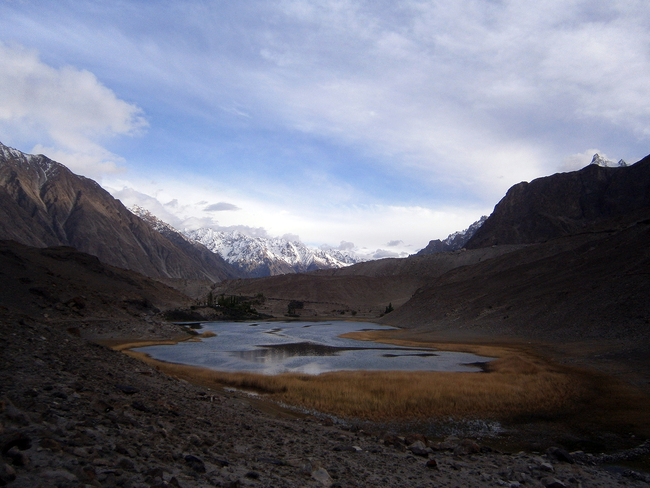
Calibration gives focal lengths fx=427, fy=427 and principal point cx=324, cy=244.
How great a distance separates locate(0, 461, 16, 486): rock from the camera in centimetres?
610

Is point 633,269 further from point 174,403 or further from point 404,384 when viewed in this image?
point 174,403

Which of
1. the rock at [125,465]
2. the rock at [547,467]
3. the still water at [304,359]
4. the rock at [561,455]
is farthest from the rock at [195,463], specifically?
the still water at [304,359]

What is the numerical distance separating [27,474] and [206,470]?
3.55 m

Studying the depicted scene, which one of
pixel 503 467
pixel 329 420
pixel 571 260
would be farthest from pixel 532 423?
pixel 571 260

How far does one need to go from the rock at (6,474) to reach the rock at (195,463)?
11.4 ft

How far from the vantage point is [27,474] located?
6.61m

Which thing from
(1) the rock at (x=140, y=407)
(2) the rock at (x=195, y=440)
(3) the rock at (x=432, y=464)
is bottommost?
(3) the rock at (x=432, y=464)

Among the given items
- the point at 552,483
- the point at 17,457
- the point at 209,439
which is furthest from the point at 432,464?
the point at 17,457

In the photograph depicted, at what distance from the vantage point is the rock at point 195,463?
352 inches

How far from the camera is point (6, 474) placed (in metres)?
6.19

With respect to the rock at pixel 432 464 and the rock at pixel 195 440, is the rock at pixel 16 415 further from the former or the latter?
the rock at pixel 432 464

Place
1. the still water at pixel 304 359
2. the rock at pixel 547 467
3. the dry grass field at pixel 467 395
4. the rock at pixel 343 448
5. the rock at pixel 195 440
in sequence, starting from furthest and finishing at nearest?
the still water at pixel 304 359 → the dry grass field at pixel 467 395 → the rock at pixel 343 448 → the rock at pixel 547 467 → the rock at pixel 195 440

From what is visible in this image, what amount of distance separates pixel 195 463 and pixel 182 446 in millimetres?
1534

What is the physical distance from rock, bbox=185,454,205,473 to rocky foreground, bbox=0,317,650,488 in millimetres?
33
